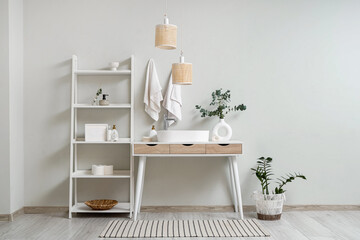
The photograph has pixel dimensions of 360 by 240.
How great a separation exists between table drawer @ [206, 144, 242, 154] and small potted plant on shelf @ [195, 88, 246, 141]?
0.24 m

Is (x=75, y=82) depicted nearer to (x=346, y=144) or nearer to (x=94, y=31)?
(x=94, y=31)

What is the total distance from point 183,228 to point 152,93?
1.44 metres

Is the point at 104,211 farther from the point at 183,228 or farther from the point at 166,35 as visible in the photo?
the point at 166,35

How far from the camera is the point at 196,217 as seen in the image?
4.30 m

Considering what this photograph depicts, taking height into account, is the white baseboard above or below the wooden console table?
below

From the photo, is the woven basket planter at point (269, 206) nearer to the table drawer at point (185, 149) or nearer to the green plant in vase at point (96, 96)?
the table drawer at point (185, 149)

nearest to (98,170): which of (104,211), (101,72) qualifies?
(104,211)

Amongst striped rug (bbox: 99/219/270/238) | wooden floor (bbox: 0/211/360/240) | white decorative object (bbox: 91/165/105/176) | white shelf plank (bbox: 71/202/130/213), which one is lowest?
wooden floor (bbox: 0/211/360/240)

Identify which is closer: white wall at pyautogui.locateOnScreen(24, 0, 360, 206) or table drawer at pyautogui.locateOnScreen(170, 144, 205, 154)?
table drawer at pyautogui.locateOnScreen(170, 144, 205, 154)

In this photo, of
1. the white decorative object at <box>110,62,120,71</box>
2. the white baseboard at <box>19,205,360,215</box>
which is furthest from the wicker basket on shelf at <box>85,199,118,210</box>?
the white decorative object at <box>110,62,120,71</box>

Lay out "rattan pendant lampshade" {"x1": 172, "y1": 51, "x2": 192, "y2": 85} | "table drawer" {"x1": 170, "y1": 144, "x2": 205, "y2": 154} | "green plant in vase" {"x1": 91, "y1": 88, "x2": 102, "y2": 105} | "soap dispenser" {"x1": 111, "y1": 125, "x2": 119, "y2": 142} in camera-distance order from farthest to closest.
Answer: "green plant in vase" {"x1": 91, "y1": 88, "x2": 102, "y2": 105}, "soap dispenser" {"x1": 111, "y1": 125, "x2": 119, "y2": 142}, "table drawer" {"x1": 170, "y1": 144, "x2": 205, "y2": 154}, "rattan pendant lampshade" {"x1": 172, "y1": 51, "x2": 192, "y2": 85}

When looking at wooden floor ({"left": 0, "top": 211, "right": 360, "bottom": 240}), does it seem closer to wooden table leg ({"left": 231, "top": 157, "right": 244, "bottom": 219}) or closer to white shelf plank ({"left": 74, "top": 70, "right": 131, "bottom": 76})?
wooden table leg ({"left": 231, "top": 157, "right": 244, "bottom": 219})

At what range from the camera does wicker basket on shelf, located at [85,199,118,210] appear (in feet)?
14.0

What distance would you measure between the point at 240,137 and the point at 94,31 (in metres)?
1.94
